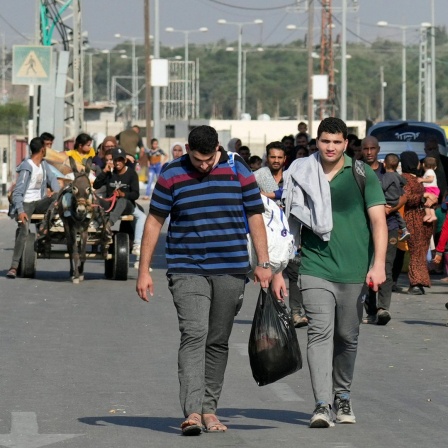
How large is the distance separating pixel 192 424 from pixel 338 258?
1370mm

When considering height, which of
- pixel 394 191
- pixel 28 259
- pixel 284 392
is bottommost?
pixel 284 392

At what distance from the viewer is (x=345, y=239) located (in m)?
9.00

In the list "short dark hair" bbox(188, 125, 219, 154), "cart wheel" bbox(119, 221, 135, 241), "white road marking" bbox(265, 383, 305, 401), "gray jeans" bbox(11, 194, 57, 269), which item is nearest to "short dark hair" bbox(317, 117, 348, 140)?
"short dark hair" bbox(188, 125, 219, 154)

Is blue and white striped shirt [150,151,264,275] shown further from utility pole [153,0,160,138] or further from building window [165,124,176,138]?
building window [165,124,176,138]

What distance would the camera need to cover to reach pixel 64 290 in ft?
60.2

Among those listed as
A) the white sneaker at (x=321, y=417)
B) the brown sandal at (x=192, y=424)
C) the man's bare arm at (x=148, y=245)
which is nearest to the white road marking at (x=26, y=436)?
the brown sandal at (x=192, y=424)

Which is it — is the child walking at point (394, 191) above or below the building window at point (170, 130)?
below

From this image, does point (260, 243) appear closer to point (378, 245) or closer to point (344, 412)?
point (378, 245)

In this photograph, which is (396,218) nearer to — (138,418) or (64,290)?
(64,290)

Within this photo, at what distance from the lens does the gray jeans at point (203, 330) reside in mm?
8555

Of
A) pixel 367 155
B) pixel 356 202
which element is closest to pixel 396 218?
pixel 367 155

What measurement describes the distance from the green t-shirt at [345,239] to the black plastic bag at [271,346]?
13.1 inches

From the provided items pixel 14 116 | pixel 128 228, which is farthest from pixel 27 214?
pixel 14 116

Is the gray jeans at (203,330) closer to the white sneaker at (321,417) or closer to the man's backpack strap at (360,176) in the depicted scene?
the white sneaker at (321,417)
